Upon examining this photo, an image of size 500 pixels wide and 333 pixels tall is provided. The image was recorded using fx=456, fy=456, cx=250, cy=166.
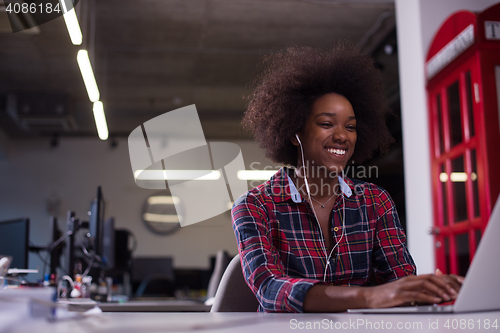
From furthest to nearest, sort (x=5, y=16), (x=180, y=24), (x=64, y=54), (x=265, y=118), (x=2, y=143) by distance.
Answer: (x=2, y=143) < (x=64, y=54) < (x=180, y=24) < (x=5, y=16) < (x=265, y=118)

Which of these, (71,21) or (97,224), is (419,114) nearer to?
(97,224)

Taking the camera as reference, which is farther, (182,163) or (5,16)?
(182,163)

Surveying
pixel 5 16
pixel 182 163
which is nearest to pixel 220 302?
pixel 5 16

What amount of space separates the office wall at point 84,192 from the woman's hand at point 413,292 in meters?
7.08

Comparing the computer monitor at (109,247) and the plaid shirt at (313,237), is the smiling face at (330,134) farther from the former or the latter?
the computer monitor at (109,247)

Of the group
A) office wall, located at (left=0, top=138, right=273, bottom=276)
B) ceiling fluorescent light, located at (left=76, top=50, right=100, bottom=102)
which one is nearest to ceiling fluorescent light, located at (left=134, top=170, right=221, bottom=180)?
office wall, located at (left=0, top=138, right=273, bottom=276)

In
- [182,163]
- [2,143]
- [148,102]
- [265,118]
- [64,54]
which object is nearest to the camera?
[265,118]

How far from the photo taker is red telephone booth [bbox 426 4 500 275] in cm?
290

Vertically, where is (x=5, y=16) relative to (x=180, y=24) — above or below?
below

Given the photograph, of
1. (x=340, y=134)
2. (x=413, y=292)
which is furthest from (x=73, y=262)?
(x=413, y=292)

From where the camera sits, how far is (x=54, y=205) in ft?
26.9

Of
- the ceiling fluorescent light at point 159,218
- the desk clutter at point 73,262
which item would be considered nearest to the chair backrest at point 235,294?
the desk clutter at point 73,262

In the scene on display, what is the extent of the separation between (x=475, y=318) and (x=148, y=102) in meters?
7.01

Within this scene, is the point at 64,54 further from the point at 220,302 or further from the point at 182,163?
the point at 220,302
